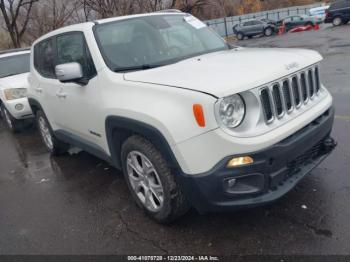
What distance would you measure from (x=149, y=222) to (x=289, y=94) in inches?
69.2

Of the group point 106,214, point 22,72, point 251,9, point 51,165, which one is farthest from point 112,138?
point 251,9

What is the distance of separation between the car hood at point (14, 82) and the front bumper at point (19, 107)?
0.35 metres

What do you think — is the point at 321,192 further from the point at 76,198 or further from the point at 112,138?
the point at 76,198

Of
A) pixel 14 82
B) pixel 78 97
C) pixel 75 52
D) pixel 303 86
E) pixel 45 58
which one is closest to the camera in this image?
pixel 303 86

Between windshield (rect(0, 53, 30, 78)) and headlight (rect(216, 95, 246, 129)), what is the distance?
24.0ft

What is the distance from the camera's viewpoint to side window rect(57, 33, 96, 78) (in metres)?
3.80

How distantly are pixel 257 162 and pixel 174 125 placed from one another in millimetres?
676

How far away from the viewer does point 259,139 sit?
8.70ft

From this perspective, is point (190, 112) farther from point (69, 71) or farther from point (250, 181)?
point (69, 71)

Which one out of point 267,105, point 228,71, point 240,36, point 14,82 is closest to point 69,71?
point 228,71

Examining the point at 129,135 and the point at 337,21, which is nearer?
the point at 129,135

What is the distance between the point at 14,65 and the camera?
882 centimetres

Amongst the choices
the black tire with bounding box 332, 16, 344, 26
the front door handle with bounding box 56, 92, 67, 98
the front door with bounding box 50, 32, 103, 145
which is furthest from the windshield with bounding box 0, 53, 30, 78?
the black tire with bounding box 332, 16, 344, 26

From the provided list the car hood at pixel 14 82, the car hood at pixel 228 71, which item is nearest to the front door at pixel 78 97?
the car hood at pixel 228 71
